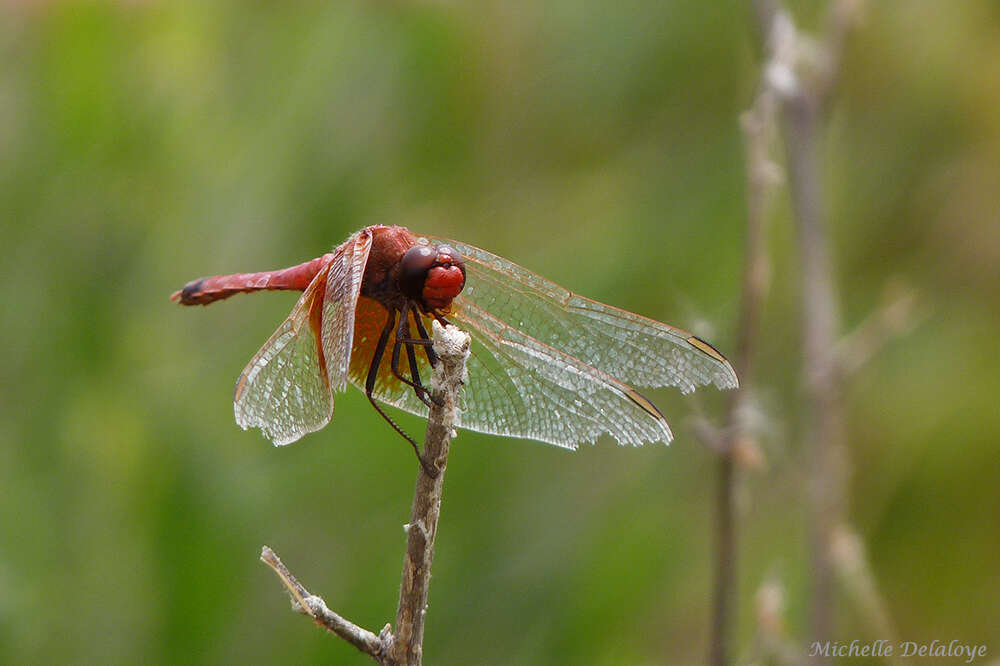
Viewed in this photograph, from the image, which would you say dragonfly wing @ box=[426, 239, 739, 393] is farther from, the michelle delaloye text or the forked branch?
the michelle delaloye text

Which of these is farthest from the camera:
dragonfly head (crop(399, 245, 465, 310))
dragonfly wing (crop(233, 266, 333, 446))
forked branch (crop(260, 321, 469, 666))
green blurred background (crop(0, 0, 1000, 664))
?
green blurred background (crop(0, 0, 1000, 664))

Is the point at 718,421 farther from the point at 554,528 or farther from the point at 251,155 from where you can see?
the point at 251,155

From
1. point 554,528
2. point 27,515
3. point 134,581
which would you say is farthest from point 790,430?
point 27,515

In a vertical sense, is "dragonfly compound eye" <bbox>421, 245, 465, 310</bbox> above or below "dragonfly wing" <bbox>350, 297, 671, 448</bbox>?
above

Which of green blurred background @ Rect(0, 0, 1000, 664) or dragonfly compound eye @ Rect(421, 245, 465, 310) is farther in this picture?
green blurred background @ Rect(0, 0, 1000, 664)

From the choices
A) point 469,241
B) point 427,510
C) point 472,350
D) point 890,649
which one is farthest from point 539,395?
point 469,241

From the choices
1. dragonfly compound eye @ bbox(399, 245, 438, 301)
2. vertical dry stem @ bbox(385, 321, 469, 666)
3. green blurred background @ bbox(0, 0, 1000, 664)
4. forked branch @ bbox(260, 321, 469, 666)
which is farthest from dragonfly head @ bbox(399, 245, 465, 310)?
green blurred background @ bbox(0, 0, 1000, 664)
